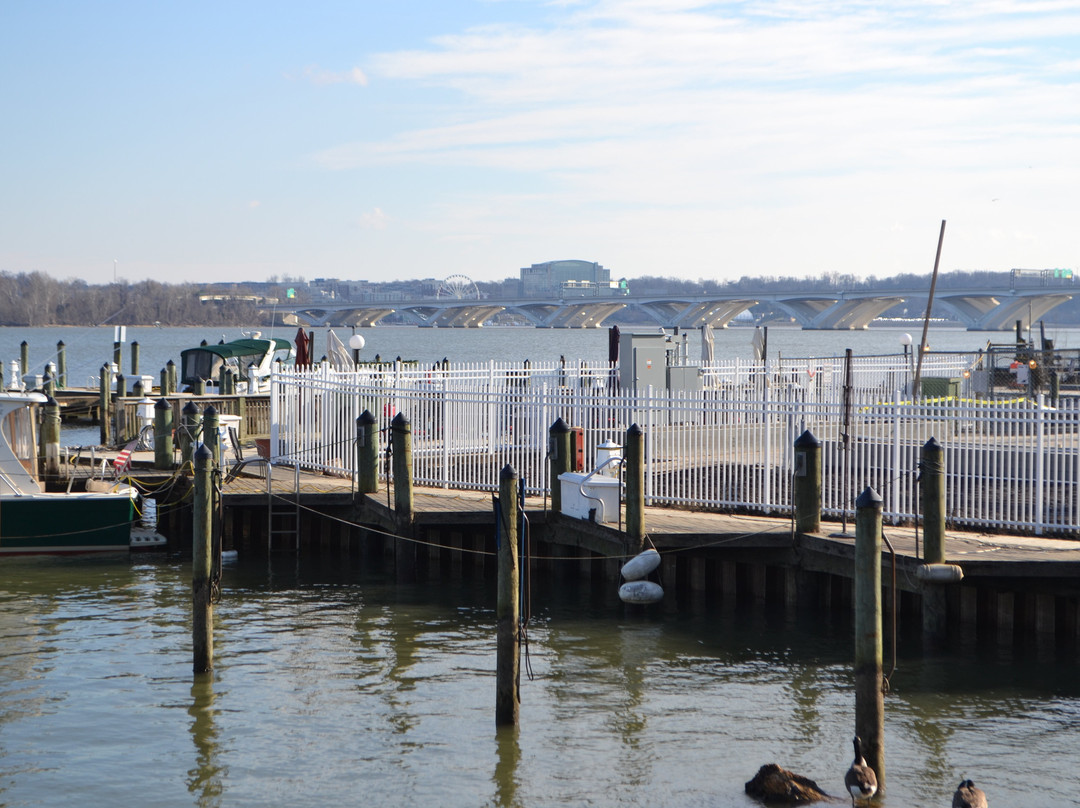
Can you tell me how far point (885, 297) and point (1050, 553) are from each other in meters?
95.9

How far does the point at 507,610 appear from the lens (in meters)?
10.0

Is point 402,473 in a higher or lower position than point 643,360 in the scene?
lower

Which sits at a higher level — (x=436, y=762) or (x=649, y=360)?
(x=649, y=360)

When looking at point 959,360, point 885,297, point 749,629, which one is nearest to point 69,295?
point 885,297

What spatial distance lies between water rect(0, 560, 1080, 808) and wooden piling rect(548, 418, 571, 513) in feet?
4.43

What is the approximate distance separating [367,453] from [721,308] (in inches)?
3656

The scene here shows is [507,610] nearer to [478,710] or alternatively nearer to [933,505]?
[478,710]

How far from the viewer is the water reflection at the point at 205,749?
9.48 m

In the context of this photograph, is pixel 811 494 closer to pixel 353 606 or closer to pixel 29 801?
pixel 353 606

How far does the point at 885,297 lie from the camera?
342 feet

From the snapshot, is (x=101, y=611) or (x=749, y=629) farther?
(x=101, y=611)

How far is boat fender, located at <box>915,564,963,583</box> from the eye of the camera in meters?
11.9

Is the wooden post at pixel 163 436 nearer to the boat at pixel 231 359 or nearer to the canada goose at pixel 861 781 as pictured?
the boat at pixel 231 359

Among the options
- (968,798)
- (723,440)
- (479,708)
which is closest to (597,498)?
(723,440)
